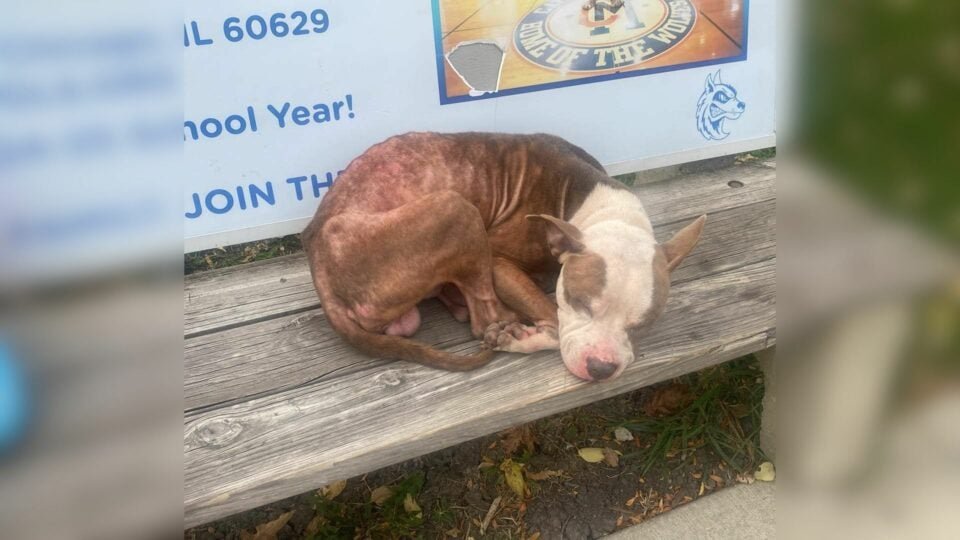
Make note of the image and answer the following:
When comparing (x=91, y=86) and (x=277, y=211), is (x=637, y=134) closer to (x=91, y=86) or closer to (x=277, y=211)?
(x=277, y=211)

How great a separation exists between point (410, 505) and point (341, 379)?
2.81 ft

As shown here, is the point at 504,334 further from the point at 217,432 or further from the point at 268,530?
the point at 268,530

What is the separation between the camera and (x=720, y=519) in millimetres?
2734

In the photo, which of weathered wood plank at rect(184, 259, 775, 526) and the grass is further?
the grass

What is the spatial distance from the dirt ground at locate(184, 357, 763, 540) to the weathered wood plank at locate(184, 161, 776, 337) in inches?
31.0

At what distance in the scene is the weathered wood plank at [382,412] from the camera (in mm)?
1858

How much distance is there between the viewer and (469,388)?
2.13 m

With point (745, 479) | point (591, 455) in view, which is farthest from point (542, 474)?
point (745, 479)

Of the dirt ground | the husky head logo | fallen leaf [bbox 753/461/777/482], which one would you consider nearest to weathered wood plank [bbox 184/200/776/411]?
the dirt ground

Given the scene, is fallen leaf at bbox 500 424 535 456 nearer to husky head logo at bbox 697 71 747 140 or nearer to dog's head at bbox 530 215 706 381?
dog's head at bbox 530 215 706 381

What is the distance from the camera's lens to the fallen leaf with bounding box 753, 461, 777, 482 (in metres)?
2.89

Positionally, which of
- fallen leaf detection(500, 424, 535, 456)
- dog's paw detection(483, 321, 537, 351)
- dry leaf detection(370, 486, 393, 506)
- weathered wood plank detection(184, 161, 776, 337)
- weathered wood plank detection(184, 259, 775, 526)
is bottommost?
dry leaf detection(370, 486, 393, 506)

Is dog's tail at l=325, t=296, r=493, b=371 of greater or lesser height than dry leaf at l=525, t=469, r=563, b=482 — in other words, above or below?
above

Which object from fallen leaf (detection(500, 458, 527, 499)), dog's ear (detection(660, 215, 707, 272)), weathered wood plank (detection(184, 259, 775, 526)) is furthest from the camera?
fallen leaf (detection(500, 458, 527, 499))
